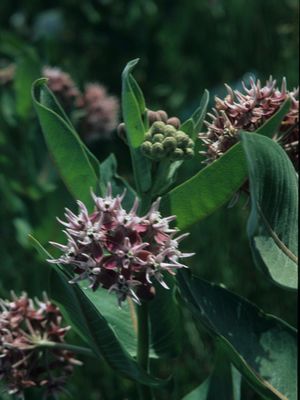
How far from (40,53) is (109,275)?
1942 millimetres

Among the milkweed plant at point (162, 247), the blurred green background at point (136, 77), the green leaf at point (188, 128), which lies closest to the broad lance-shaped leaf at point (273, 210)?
the milkweed plant at point (162, 247)

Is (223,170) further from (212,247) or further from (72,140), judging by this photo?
(212,247)

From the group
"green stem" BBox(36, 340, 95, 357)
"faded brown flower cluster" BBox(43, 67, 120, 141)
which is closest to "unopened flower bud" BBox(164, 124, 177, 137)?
"green stem" BBox(36, 340, 95, 357)

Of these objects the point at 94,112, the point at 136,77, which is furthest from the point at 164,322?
the point at 136,77

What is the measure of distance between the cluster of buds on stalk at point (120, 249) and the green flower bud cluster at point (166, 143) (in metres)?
0.08

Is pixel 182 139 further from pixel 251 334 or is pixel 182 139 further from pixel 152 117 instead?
pixel 251 334

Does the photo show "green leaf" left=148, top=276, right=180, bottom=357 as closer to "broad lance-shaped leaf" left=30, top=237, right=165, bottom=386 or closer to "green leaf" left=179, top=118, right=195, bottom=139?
"broad lance-shaped leaf" left=30, top=237, right=165, bottom=386

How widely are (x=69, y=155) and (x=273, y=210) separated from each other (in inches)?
13.6

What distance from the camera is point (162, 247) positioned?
1.10 m

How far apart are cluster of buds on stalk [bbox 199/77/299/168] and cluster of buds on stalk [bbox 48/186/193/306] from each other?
139mm

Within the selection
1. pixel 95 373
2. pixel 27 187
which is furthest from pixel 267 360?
pixel 27 187

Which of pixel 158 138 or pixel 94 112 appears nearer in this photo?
pixel 158 138

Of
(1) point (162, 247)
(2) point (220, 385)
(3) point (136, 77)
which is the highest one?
(1) point (162, 247)

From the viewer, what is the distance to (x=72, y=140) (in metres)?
1.26
